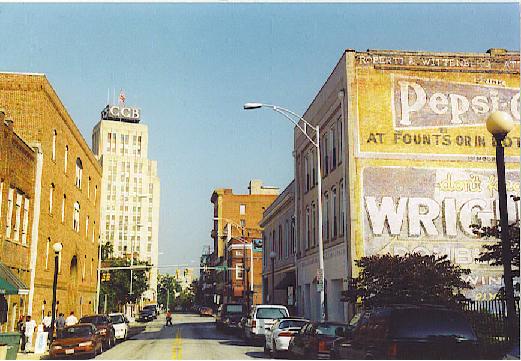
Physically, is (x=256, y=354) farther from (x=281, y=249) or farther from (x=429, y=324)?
(x=281, y=249)

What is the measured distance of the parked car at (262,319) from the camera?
29044 millimetres

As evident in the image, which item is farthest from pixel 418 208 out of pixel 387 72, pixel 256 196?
pixel 256 196

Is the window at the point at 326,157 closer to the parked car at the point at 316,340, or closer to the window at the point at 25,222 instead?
the parked car at the point at 316,340

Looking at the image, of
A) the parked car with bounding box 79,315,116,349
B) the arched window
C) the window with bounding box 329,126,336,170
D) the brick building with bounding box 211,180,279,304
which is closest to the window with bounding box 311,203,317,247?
the window with bounding box 329,126,336,170

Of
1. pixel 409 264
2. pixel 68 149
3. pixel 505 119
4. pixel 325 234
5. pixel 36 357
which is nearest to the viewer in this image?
pixel 505 119

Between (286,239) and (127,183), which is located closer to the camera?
(286,239)

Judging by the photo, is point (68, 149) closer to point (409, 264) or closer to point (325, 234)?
point (325, 234)

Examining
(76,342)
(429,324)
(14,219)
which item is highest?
(14,219)

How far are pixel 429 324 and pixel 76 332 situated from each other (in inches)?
697

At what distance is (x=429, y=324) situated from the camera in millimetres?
11602

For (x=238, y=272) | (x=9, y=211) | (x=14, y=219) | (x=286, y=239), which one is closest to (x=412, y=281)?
(x=9, y=211)

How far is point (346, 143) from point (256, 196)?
8199cm

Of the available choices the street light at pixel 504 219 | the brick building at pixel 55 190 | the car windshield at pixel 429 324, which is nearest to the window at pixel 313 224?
the brick building at pixel 55 190

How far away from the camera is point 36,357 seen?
83.7 feet
